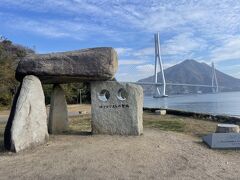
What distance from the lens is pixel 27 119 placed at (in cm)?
681

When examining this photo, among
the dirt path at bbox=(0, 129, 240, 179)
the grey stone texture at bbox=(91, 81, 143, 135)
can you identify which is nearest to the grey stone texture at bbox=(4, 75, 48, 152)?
the dirt path at bbox=(0, 129, 240, 179)

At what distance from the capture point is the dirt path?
5.07m

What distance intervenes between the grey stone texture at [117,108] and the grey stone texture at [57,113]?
3.83 feet

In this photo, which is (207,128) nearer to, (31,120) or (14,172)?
(31,120)

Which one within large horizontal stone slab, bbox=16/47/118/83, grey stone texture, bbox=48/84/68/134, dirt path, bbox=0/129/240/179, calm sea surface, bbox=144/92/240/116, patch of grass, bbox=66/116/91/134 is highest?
large horizontal stone slab, bbox=16/47/118/83

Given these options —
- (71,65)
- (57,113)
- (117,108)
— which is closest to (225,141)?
(117,108)

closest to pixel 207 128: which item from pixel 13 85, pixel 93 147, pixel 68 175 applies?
pixel 93 147

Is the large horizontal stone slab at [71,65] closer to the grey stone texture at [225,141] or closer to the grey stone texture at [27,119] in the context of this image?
the grey stone texture at [27,119]

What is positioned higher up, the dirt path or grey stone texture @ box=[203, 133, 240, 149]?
Result: grey stone texture @ box=[203, 133, 240, 149]

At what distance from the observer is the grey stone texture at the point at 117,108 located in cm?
804

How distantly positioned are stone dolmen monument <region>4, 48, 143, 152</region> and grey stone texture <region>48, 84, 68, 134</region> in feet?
0.23

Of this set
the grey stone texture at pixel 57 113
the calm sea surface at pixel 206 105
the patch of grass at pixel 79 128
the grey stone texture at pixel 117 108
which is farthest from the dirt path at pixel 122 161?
the calm sea surface at pixel 206 105

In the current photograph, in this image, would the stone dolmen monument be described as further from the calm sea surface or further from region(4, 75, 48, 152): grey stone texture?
the calm sea surface

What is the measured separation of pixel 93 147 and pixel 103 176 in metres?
1.76
